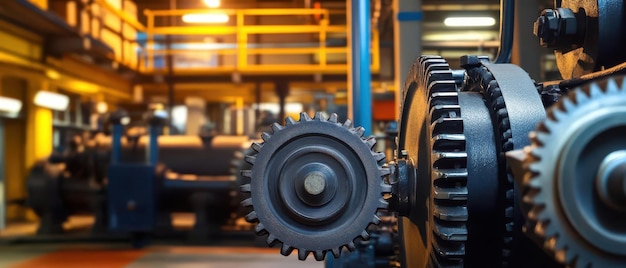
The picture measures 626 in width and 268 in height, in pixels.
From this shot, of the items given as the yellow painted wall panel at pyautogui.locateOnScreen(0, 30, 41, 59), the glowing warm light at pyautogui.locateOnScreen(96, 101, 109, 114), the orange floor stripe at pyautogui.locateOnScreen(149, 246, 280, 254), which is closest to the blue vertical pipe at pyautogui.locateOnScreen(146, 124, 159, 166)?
the orange floor stripe at pyautogui.locateOnScreen(149, 246, 280, 254)

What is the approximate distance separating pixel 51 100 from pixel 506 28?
7117 mm

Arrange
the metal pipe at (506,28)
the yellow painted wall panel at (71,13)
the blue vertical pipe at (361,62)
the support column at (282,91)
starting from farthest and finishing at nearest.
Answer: the support column at (282,91), the yellow painted wall panel at (71,13), the blue vertical pipe at (361,62), the metal pipe at (506,28)

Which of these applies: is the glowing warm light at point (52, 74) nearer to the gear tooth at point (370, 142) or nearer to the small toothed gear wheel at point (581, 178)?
the gear tooth at point (370, 142)

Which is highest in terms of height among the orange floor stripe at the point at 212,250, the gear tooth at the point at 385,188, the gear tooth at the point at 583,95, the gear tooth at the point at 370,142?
the gear tooth at the point at 583,95

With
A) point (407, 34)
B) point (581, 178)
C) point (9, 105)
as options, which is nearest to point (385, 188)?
point (581, 178)

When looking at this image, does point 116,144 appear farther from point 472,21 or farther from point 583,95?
point 472,21

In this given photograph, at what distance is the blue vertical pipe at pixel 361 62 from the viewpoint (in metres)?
2.50

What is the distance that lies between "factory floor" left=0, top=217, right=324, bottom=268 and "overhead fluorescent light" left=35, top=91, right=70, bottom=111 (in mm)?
1975

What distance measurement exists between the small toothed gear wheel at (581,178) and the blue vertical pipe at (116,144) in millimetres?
5034

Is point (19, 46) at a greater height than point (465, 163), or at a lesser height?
greater

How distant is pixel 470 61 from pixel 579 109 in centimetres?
68

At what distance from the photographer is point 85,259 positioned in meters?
4.85

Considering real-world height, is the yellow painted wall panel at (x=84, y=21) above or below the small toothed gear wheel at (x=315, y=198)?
above

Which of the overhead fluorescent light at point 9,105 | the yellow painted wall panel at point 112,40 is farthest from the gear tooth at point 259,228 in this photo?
the yellow painted wall panel at point 112,40
